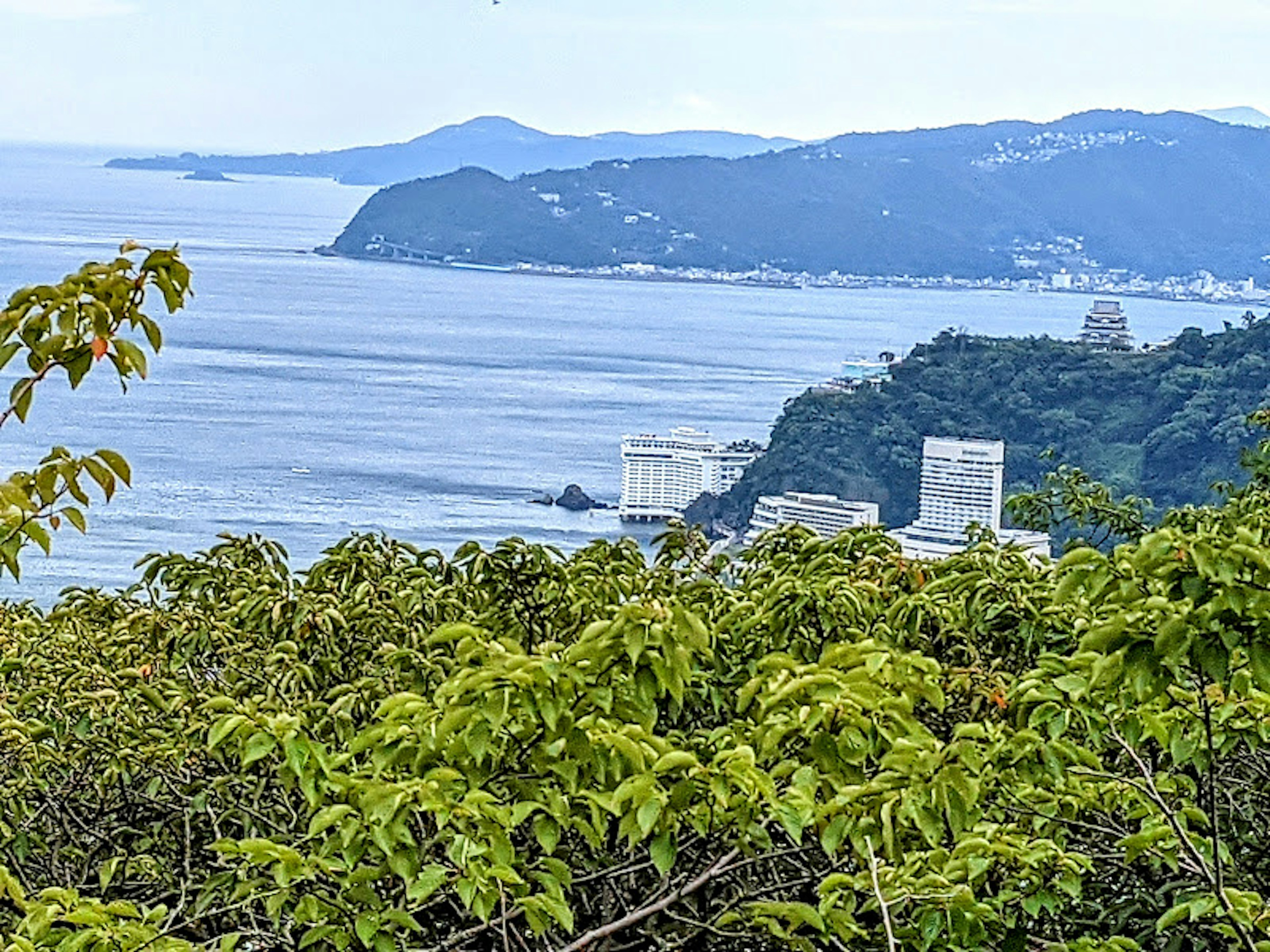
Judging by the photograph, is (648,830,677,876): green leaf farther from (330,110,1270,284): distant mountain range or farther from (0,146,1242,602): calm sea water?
(330,110,1270,284): distant mountain range

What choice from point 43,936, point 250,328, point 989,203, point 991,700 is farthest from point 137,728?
point 989,203

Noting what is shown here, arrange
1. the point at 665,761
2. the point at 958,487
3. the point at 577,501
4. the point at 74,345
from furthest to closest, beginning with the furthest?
the point at 577,501, the point at 958,487, the point at 665,761, the point at 74,345

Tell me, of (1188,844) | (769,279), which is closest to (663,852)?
(1188,844)

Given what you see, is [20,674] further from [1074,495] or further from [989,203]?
[989,203]

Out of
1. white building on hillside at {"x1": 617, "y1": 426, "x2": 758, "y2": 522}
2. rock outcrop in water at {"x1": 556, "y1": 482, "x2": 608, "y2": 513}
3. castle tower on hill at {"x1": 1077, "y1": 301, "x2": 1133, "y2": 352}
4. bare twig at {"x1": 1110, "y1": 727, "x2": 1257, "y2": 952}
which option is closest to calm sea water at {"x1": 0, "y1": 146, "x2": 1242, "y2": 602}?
rock outcrop in water at {"x1": 556, "y1": 482, "x2": 608, "y2": 513}

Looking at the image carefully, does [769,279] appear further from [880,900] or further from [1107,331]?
[880,900]

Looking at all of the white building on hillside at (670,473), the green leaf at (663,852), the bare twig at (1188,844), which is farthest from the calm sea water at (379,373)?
the bare twig at (1188,844)
